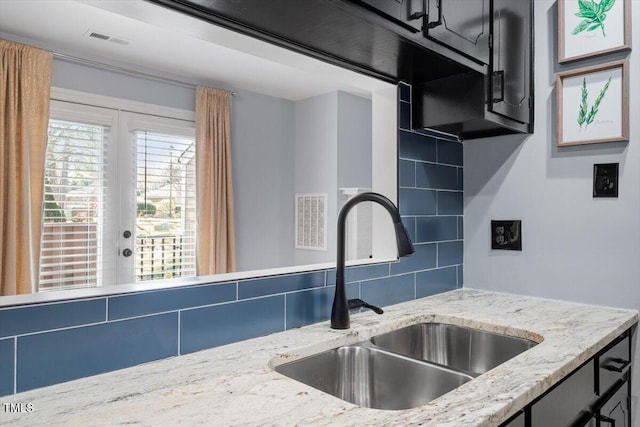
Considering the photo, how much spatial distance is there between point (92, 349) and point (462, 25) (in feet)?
4.34

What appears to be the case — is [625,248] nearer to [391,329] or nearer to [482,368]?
[482,368]

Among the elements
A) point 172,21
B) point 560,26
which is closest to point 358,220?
point 560,26

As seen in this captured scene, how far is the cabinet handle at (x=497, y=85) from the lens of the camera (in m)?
1.50

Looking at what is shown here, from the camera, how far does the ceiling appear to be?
5.21 feet

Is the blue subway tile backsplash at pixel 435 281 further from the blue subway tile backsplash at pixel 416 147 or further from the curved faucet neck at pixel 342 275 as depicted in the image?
the curved faucet neck at pixel 342 275

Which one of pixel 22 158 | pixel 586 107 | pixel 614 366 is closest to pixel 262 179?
pixel 22 158

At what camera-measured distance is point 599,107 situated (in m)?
1.62

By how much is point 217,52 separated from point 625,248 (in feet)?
9.07

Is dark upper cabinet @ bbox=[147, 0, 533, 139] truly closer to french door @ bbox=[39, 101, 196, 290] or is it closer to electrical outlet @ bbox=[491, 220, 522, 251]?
electrical outlet @ bbox=[491, 220, 522, 251]

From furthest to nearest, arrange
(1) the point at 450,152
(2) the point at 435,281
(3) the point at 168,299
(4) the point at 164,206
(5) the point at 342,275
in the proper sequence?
(4) the point at 164,206
(1) the point at 450,152
(2) the point at 435,281
(5) the point at 342,275
(3) the point at 168,299

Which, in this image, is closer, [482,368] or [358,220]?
[482,368]

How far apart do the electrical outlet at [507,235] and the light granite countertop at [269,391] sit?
560mm

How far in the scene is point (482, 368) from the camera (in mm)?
1436

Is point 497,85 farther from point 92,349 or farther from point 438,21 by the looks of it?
point 92,349
